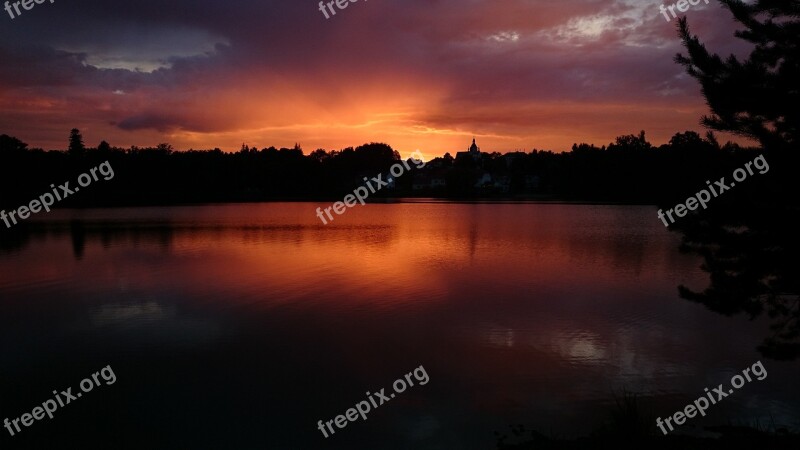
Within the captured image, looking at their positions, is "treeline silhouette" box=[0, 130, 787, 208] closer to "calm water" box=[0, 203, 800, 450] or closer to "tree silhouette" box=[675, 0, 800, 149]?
"calm water" box=[0, 203, 800, 450]

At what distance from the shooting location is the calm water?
28.8 feet

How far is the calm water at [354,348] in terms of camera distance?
8781 mm

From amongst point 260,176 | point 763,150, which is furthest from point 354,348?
point 260,176

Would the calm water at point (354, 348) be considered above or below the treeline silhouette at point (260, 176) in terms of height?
below

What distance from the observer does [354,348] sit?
1247cm

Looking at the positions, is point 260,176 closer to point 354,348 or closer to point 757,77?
point 354,348

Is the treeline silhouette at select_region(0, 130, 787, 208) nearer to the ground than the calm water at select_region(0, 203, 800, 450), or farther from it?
farther from it

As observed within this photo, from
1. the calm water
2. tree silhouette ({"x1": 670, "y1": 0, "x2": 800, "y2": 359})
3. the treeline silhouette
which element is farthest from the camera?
the treeline silhouette

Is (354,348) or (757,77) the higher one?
(757,77)

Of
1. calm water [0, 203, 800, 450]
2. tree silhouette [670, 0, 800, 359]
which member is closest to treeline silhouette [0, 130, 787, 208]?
calm water [0, 203, 800, 450]


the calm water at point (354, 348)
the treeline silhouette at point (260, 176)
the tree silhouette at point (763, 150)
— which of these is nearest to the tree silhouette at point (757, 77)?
the tree silhouette at point (763, 150)

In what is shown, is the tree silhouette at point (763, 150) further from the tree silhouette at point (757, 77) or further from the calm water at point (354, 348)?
the calm water at point (354, 348)

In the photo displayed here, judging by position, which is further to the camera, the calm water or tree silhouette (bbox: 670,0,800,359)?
the calm water

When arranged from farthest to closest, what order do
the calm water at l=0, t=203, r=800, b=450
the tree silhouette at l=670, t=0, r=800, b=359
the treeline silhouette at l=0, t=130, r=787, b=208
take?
the treeline silhouette at l=0, t=130, r=787, b=208
the calm water at l=0, t=203, r=800, b=450
the tree silhouette at l=670, t=0, r=800, b=359
